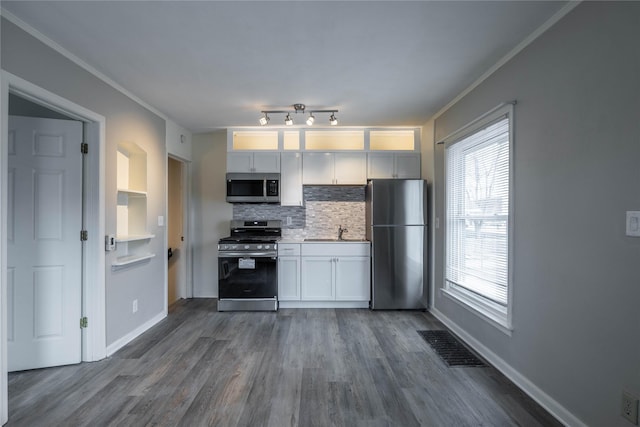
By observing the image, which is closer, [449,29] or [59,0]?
[59,0]

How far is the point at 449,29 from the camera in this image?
2.01 meters

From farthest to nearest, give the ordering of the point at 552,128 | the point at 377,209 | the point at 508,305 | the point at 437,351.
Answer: the point at 377,209 < the point at 437,351 < the point at 508,305 < the point at 552,128

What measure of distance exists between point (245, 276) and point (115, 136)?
2.09 meters

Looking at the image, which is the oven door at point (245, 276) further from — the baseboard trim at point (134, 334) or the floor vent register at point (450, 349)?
the floor vent register at point (450, 349)

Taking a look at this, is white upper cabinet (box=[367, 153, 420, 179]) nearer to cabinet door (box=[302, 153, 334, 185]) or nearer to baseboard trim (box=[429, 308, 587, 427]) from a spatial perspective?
cabinet door (box=[302, 153, 334, 185])

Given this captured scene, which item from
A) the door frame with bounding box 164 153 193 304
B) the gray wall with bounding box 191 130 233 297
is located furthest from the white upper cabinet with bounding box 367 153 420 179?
the door frame with bounding box 164 153 193 304

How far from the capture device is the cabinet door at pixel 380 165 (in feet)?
14.0

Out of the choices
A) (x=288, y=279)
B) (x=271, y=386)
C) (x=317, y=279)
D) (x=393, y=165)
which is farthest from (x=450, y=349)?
(x=393, y=165)

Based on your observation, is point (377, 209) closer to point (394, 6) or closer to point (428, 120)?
point (428, 120)

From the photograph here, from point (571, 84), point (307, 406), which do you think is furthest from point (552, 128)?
point (307, 406)

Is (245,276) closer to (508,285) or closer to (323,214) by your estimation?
(323,214)

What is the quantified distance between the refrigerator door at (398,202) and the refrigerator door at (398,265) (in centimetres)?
10

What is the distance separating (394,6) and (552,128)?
123 centimetres

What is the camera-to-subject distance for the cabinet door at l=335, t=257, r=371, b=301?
4.06 meters
